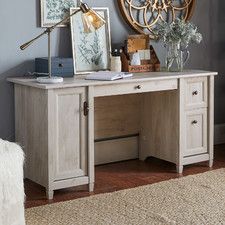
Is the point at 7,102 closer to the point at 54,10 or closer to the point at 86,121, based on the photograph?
the point at 86,121

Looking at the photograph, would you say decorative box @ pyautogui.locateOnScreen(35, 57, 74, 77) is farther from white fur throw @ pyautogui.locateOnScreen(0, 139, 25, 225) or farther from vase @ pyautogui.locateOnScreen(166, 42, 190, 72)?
white fur throw @ pyautogui.locateOnScreen(0, 139, 25, 225)

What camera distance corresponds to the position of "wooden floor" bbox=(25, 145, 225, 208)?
3.74 m

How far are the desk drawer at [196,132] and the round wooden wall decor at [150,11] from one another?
29.8 inches

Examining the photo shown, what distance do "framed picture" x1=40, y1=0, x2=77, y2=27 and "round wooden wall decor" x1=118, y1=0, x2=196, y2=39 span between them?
18.5 inches

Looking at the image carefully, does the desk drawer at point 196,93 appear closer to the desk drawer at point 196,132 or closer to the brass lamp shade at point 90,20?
the desk drawer at point 196,132

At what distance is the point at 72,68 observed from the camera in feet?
13.1

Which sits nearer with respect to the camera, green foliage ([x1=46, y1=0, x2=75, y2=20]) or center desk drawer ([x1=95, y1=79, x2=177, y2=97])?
center desk drawer ([x1=95, y1=79, x2=177, y2=97])

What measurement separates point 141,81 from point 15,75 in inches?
34.3

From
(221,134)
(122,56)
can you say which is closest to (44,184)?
(122,56)

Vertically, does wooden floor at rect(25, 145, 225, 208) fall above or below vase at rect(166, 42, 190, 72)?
below

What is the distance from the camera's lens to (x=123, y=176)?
4.20 meters

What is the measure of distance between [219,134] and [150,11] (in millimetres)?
1354

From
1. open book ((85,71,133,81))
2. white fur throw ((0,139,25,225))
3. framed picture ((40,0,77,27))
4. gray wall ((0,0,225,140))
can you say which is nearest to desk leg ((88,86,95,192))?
open book ((85,71,133,81))

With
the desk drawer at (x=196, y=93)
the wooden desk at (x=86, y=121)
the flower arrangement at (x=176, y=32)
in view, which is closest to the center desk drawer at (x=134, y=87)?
the wooden desk at (x=86, y=121)
